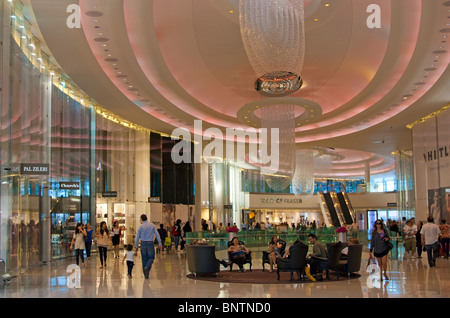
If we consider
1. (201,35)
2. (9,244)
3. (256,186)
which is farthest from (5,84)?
(256,186)

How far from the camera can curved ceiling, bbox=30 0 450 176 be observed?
38.1 feet

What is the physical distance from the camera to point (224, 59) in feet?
50.6

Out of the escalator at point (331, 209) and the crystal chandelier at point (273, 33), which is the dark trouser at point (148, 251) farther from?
the escalator at point (331, 209)

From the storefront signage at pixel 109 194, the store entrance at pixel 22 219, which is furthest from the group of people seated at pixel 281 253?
the storefront signage at pixel 109 194

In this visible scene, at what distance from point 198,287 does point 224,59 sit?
7.85 metres

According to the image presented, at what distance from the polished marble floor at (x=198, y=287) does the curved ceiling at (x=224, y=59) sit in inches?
209

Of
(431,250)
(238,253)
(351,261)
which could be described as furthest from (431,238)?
(238,253)

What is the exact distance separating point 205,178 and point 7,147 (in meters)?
20.1

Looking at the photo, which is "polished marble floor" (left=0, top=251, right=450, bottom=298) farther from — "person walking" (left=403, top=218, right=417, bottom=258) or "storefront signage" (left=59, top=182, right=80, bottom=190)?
"person walking" (left=403, top=218, right=417, bottom=258)

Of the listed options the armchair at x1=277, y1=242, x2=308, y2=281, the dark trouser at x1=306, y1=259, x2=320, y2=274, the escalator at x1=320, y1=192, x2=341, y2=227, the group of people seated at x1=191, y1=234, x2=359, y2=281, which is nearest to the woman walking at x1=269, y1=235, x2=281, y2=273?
the group of people seated at x1=191, y1=234, x2=359, y2=281

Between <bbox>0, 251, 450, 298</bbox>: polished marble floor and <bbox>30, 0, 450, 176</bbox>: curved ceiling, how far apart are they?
17.4 feet

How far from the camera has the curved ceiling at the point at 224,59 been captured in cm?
1162

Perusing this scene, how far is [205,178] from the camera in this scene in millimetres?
30656
